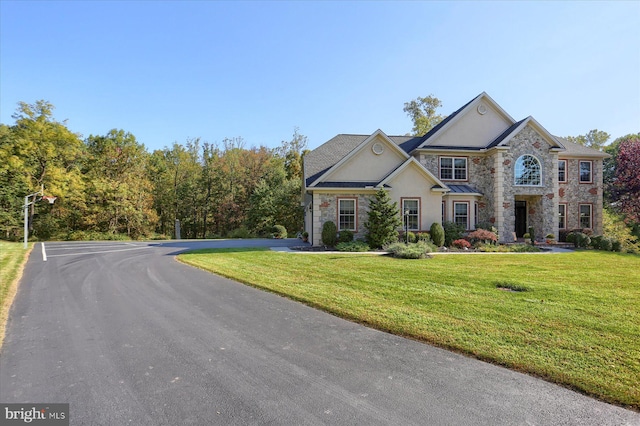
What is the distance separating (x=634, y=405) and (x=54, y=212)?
43.0 meters

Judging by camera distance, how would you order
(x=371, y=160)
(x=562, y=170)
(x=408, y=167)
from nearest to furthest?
1. (x=408, y=167)
2. (x=371, y=160)
3. (x=562, y=170)

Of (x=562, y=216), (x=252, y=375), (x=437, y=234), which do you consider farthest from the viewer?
(x=562, y=216)

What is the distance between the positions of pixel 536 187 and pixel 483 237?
6126mm

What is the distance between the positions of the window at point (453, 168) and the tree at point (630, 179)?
12.6 metres

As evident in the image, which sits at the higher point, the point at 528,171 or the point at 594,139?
the point at 594,139

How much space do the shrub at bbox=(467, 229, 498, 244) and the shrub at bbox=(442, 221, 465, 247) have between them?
2.31 feet

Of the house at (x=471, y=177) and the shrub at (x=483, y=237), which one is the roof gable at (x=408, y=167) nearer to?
the house at (x=471, y=177)

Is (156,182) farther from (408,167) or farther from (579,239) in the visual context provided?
(579,239)

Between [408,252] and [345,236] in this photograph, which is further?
[345,236]

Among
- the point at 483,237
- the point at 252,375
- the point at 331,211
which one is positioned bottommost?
the point at 252,375

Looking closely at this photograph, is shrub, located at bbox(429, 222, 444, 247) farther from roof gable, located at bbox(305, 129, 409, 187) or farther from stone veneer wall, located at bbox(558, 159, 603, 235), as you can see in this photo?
stone veneer wall, located at bbox(558, 159, 603, 235)

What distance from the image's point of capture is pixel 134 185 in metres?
35.1

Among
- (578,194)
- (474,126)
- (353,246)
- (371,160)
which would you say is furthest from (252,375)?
(578,194)

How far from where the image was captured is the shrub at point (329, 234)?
17.2 m
